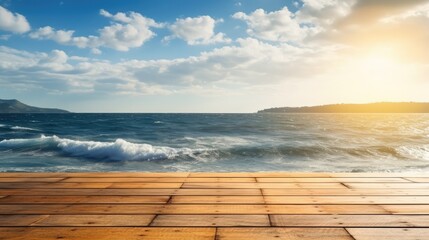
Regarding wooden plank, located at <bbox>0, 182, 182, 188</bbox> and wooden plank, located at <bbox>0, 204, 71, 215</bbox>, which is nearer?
wooden plank, located at <bbox>0, 204, 71, 215</bbox>

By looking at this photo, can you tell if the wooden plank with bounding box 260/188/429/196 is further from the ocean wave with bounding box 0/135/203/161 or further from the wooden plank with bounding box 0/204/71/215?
the ocean wave with bounding box 0/135/203/161

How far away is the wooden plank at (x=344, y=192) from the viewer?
3.13 m

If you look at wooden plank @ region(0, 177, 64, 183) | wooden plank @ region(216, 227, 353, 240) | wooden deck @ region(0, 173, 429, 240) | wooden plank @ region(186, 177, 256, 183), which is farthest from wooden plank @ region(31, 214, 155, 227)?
wooden plank @ region(0, 177, 64, 183)

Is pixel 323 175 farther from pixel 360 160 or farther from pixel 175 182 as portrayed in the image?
pixel 360 160

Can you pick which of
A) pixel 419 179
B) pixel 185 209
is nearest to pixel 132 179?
pixel 185 209

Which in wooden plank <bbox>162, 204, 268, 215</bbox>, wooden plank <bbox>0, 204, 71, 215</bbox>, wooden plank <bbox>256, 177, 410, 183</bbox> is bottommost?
wooden plank <bbox>256, 177, 410, 183</bbox>

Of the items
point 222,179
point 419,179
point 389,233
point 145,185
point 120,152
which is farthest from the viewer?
point 120,152

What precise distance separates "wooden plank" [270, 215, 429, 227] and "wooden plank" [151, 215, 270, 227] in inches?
4.3

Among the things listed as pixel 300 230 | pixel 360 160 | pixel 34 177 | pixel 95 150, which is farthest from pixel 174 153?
pixel 300 230

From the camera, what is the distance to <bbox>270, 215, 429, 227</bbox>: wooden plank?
7.48 feet

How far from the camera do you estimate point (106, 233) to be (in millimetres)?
2162

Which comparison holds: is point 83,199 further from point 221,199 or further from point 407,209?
point 407,209

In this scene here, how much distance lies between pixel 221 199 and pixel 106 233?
3.59ft

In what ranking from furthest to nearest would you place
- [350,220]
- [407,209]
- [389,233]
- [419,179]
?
1. [419,179]
2. [407,209]
3. [350,220]
4. [389,233]
